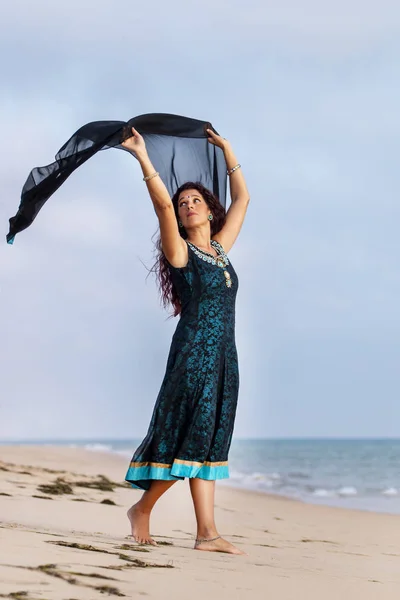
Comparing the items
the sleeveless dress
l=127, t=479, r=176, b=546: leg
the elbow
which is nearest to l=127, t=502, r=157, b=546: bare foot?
l=127, t=479, r=176, b=546: leg

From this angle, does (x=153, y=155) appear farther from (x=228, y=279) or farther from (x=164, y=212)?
(x=228, y=279)

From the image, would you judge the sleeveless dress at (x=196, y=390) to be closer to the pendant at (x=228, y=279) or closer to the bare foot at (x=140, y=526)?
the pendant at (x=228, y=279)

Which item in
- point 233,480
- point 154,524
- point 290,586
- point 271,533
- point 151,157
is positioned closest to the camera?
point 290,586

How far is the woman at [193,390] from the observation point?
4.04 meters

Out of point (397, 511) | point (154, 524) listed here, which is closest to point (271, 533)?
point (154, 524)

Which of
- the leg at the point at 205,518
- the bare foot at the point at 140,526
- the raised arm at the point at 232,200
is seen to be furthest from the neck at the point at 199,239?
the bare foot at the point at 140,526

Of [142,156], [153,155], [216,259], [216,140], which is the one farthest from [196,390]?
[216,140]

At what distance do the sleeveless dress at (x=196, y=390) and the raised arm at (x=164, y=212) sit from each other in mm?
79

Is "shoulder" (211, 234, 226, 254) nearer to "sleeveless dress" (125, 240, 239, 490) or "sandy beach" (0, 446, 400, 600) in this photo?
"sleeveless dress" (125, 240, 239, 490)

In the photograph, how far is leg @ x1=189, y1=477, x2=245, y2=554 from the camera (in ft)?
13.1

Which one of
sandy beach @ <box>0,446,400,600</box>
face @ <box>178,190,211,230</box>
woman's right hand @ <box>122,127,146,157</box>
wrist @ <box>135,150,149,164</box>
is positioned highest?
woman's right hand @ <box>122,127,146,157</box>

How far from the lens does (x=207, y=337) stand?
4.16 m

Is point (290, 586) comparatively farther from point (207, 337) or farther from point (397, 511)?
point (397, 511)

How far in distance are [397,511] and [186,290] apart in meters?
6.64
